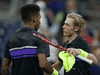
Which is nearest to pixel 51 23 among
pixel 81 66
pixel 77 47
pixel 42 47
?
pixel 77 47

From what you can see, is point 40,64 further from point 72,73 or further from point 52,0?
point 52,0

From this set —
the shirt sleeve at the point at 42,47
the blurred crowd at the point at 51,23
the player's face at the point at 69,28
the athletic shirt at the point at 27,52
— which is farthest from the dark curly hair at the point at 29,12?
the blurred crowd at the point at 51,23

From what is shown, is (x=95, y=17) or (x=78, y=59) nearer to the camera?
(x=78, y=59)

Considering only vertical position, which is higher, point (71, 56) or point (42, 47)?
point (42, 47)

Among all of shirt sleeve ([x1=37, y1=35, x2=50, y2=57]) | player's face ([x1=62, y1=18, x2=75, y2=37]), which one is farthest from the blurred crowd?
shirt sleeve ([x1=37, y1=35, x2=50, y2=57])

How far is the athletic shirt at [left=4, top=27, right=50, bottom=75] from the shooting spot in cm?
285

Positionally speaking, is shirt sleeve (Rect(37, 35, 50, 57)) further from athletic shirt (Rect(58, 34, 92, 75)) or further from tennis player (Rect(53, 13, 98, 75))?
athletic shirt (Rect(58, 34, 92, 75))

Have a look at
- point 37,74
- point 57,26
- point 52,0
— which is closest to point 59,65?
point 37,74

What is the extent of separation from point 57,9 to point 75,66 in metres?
4.36

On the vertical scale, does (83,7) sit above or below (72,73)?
above

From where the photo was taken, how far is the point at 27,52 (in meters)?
2.85

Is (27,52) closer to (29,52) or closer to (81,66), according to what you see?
(29,52)

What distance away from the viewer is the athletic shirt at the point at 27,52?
2848 mm

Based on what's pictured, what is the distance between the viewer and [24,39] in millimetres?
2887
